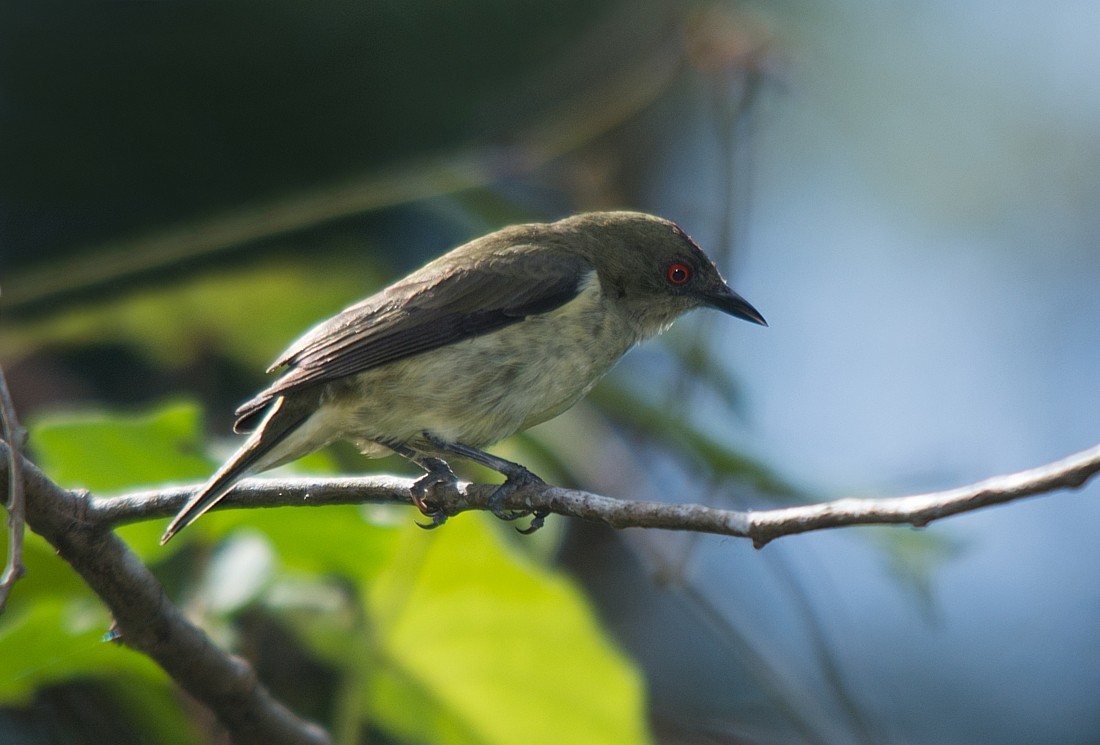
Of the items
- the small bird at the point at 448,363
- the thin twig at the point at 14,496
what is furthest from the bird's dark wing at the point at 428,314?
the thin twig at the point at 14,496

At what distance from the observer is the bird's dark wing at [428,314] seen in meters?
3.25

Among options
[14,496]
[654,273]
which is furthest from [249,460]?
[654,273]

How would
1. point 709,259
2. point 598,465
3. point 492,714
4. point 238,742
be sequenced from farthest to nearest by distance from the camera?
point 598,465
point 709,259
point 492,714
point 238,742

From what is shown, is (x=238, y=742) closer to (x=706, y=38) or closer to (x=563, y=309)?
(x=563, y=309)

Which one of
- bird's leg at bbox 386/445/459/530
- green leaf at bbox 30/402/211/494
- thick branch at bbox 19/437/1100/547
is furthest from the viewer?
green leaf at bbox 30/402/211/494

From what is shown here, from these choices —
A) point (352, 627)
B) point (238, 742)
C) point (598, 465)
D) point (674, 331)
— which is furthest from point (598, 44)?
point (238, 742)

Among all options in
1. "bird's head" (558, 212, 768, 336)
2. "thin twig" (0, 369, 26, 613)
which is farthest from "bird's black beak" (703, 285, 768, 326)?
"thin twig" (0, 369, 26, 613)

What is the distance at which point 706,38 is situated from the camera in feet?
14.5

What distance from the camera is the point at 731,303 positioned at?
3.99m

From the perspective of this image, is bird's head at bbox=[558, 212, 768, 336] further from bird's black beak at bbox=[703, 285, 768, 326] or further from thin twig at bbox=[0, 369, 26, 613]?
thin twig at bbox=[0, 369, 26, 613]

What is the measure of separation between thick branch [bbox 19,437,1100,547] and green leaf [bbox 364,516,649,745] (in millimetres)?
798

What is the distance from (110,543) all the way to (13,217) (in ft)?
11.5

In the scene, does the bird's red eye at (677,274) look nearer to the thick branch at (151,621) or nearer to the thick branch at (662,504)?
the thick branch at (662,504)

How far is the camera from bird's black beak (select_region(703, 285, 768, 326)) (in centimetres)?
398
